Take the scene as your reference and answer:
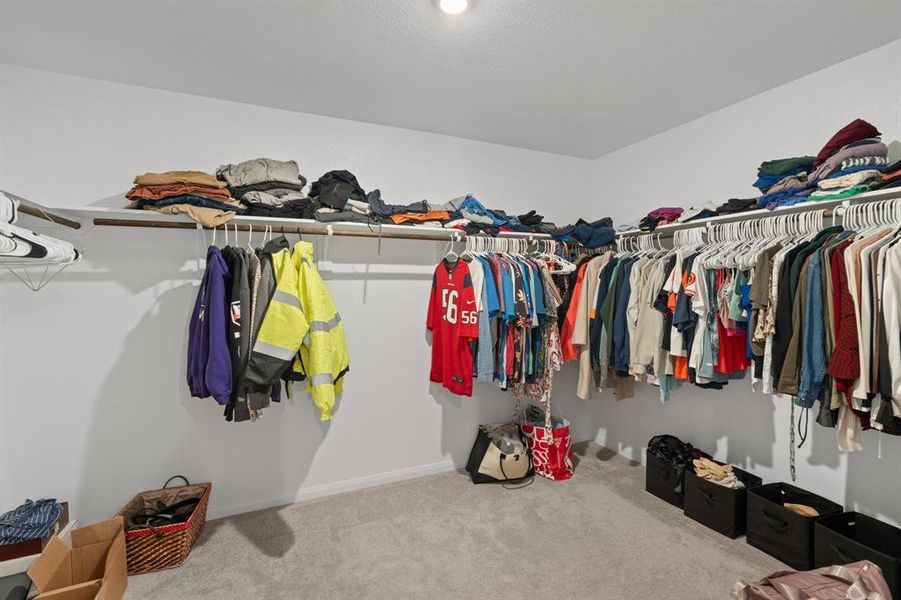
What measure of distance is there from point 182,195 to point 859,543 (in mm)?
3539

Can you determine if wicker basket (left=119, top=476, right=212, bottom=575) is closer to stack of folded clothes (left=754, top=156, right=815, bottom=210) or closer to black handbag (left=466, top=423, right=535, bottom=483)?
black handbag (left=466, top=423, right=535, bottom=483)

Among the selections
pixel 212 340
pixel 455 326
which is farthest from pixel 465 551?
pixel 212 340

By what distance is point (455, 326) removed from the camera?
2.83 meters

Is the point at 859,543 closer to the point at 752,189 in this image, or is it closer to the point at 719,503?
the point at 719,503

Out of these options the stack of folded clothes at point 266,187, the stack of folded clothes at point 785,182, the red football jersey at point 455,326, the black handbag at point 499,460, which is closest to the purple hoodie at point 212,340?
the stack of folded clothes at point 266,187

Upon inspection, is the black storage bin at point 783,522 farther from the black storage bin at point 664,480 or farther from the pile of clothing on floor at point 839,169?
the pile of clothing on floor at point 839,169

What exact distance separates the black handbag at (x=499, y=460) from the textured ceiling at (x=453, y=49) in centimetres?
226

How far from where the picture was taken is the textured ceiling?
1.84 meters

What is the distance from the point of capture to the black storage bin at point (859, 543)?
183 centimetres

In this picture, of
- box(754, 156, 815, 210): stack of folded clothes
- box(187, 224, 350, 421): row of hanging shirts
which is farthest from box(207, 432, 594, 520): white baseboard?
box(754, 156, 815, 210): stack of folded clothes

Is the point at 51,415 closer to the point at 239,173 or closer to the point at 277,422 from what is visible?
the point at 277,422

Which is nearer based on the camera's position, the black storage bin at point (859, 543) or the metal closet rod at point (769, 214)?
the black storage bin at point (859, 543)

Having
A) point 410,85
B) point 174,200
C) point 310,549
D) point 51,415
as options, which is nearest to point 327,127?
point 410,85

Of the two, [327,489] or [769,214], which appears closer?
[769,214]
